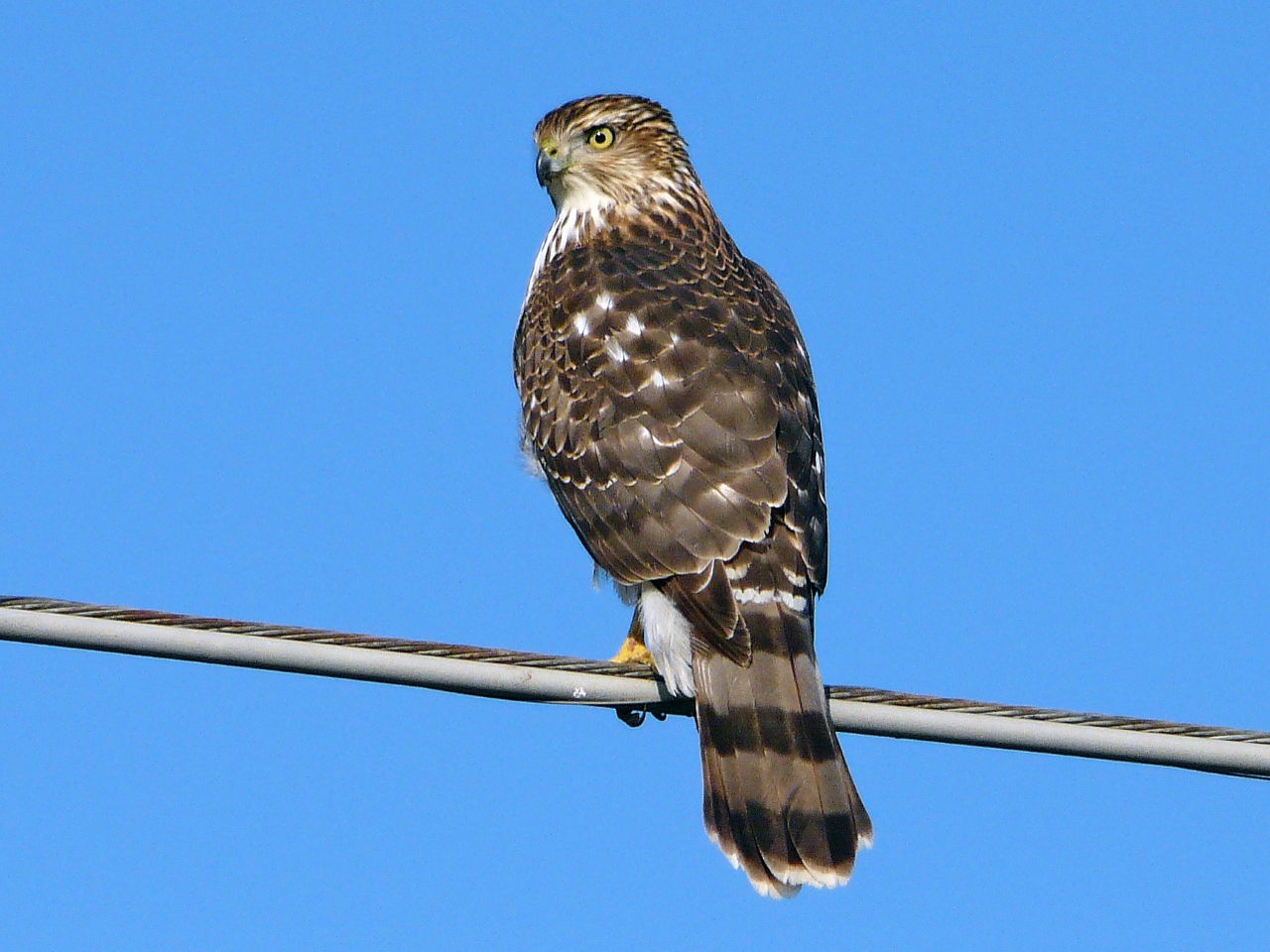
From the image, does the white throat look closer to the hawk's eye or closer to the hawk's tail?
the hawk's eye

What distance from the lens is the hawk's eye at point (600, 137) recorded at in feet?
24.7

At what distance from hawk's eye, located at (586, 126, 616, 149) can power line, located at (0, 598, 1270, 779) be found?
3544mm

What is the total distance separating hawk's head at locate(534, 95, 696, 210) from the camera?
7.46 metres

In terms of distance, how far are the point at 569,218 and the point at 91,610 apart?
12.9 ft

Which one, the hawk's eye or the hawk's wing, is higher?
the hawk's eye

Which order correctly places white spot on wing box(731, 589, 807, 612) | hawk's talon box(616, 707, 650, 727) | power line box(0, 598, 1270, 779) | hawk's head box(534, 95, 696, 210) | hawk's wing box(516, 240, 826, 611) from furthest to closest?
1. hawk's head box(534, 95, 696, 210)
2. hawk's talon box(616, 707, 650, 727)
3. hawk's wing box(516, 240, 826, 611)
4. white spot on wing box(731, 589, 807, 612)
5. power line box(0, 598, 1270, 779)

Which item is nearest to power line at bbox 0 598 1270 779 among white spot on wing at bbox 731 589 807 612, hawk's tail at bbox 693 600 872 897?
hawk's tail at bbox 693 600 872 897

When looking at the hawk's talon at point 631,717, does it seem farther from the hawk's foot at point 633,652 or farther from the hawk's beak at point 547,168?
the hawk's beak at point 547,168

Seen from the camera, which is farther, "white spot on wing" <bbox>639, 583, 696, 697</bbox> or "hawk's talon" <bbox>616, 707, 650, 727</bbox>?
"hawk's talon" <bbox>616, 707, 650, 727</bbox>

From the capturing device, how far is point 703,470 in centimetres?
571

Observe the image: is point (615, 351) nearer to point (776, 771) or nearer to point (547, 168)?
point (547, 168)

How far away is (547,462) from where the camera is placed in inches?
250

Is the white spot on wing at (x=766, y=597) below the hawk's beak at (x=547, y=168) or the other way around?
below

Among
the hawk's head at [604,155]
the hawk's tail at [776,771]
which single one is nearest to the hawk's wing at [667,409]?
the hawk's tail at [776,771]
